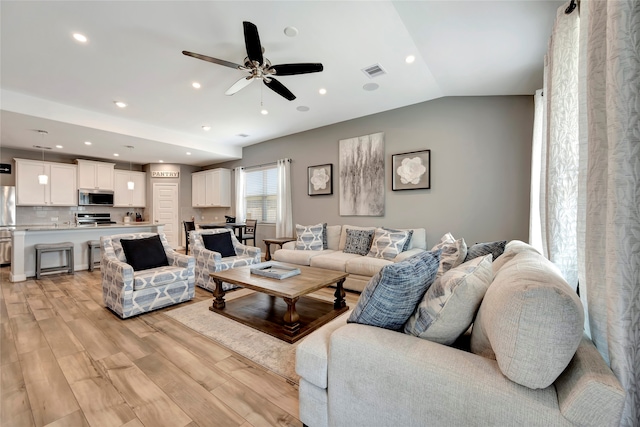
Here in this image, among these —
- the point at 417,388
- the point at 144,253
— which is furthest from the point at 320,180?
the point at 417,388

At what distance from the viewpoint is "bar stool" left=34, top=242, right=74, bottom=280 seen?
4.44 meters

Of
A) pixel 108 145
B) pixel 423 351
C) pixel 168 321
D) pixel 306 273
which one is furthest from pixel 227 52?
pixel 108 145

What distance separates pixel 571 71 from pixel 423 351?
6.70ft

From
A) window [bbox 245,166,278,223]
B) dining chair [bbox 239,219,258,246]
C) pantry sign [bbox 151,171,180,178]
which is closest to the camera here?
dining chair [bbox 239,219,258,246]

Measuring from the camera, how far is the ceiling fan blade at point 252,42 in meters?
2.09

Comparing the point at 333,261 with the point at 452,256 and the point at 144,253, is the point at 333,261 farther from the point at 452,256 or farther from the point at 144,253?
the point at 144,253

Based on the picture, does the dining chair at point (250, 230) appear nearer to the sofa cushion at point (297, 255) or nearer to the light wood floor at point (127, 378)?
the sofa cushion at point (297, 255)

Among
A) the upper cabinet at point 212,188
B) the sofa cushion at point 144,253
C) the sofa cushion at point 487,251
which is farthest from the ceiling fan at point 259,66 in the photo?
the upper cabinet at point 212,188

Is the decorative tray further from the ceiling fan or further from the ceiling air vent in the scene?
the ceiling air vent

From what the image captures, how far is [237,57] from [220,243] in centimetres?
262

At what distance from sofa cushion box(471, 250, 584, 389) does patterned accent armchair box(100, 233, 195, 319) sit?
10.8 feet

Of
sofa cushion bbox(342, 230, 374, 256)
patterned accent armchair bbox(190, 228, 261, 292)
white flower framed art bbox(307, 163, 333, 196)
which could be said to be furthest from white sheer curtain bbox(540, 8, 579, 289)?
white flower framed art bbox(307, 163, 333, 196)

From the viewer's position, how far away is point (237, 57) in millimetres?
2984

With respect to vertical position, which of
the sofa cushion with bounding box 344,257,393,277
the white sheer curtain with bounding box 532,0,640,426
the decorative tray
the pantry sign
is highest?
the pantry sign
